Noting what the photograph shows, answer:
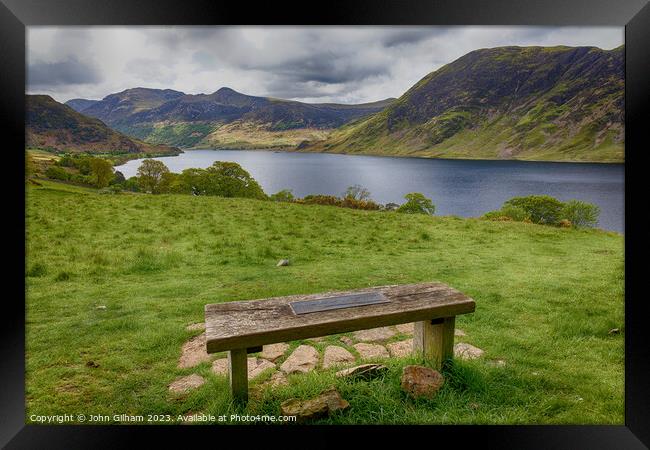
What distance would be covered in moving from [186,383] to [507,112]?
96.8 metres

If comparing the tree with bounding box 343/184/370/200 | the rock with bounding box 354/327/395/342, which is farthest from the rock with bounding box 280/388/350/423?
the tree with bounding box 343/184/370/200

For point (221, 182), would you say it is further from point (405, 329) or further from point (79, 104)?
point (405, 329)

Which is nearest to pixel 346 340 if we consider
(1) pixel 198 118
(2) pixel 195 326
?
(2) pixel 195 326

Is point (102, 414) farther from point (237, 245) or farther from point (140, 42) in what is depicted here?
point (140, 42)

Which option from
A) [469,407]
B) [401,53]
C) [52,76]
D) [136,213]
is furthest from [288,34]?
[469,407]

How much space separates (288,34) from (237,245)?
5.30m

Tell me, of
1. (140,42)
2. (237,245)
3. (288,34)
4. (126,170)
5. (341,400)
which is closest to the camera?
(341,400)

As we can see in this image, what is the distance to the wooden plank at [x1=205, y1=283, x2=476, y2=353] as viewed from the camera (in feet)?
7.31

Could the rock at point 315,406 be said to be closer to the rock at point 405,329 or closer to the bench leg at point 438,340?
the bench leg at point 438,340

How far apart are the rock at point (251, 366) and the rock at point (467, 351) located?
5.58 feet

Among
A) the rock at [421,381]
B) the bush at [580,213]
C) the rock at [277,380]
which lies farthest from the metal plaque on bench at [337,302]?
the bush at [580,213]

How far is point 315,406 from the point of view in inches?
97.0

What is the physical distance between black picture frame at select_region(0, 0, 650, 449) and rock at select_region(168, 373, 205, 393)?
0.32 m

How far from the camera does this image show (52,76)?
23.7 feet
